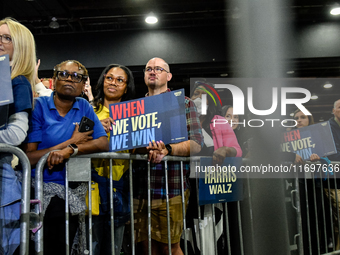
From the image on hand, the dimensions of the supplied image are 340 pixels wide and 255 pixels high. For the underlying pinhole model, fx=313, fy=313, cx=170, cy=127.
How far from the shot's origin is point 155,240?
7.90ft

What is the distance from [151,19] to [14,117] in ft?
16.7

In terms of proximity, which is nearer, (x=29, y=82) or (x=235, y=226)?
(x=29, y=82)

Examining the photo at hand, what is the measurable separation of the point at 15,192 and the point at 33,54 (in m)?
0.79

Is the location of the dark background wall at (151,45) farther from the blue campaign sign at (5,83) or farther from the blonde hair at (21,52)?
the blue campaign sign at (5,83)

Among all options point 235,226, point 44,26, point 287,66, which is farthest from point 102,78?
point 44,26

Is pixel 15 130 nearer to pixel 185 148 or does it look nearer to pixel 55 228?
pixel 55 228

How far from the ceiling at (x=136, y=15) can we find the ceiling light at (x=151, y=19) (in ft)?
Answer: 0.29

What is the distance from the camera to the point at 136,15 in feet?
20.3

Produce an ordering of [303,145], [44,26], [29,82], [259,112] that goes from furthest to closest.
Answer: [44,26] → [303,145] → [29,82] → [259,112]

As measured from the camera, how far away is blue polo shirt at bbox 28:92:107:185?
1.82m

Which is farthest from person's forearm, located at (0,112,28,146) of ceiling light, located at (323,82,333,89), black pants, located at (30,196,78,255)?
ceiling light, located at (323,82,333,89)

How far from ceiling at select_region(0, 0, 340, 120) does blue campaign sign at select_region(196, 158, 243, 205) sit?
369 centimetres

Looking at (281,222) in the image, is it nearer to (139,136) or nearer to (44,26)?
(139,136)

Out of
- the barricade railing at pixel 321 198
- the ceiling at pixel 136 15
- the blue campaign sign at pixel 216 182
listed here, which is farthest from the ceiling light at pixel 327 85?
the blue campaign sign at pixel 216 182
